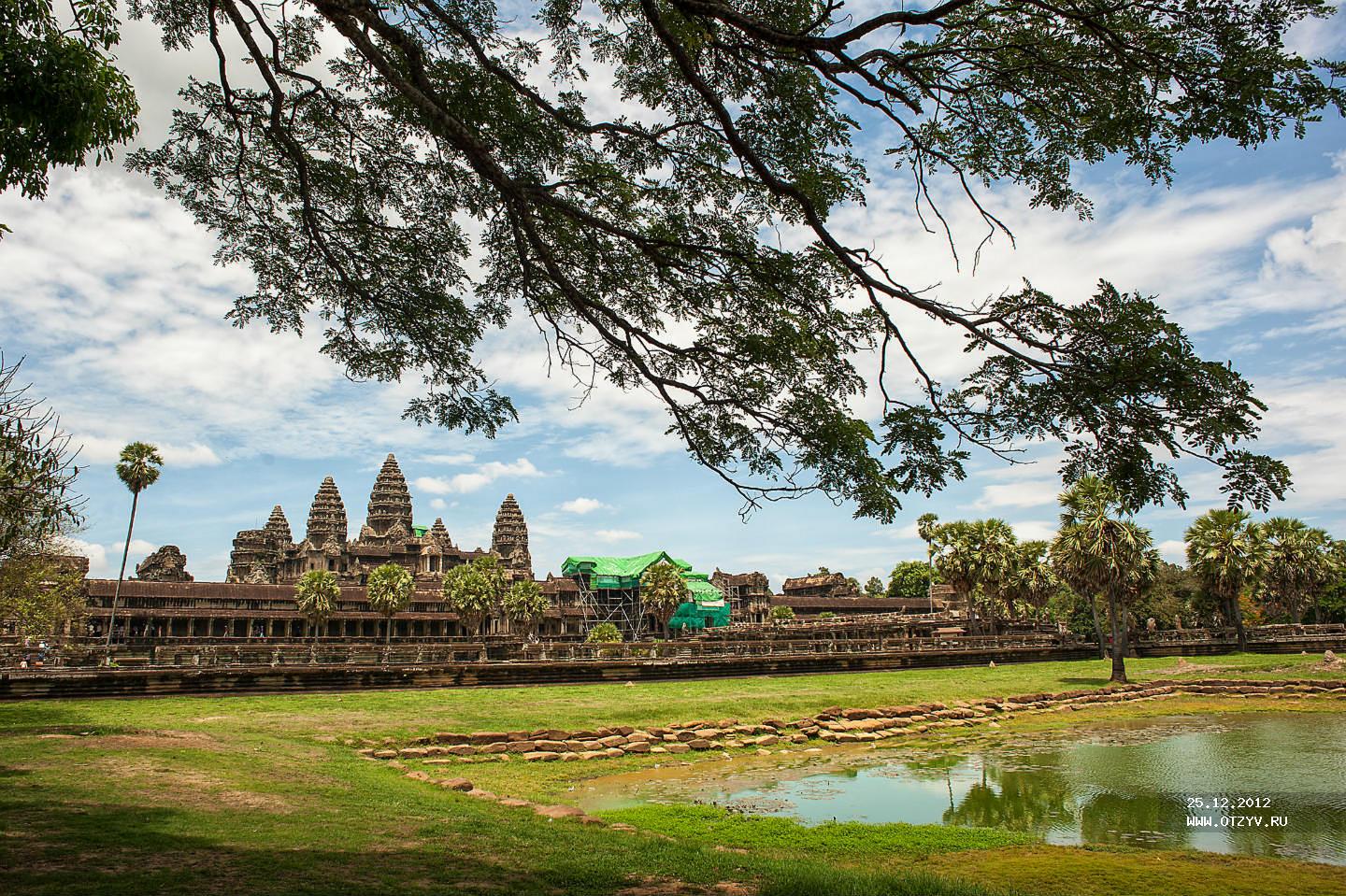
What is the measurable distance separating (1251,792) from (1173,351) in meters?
11.8

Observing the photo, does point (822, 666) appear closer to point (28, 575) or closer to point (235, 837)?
point (28, 575)

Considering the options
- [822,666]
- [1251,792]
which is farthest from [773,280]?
[822,666]

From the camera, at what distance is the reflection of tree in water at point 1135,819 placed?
10969 millimetres

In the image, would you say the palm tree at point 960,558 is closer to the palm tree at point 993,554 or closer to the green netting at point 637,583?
the palm tree at point 993,554

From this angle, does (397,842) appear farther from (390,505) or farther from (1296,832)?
(390,505)

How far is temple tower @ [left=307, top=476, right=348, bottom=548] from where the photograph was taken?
97.3 meters

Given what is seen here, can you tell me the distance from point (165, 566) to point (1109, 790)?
9372 centimetres

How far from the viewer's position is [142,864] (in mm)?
6770

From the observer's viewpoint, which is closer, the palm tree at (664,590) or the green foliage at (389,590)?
the green foliage at (389,590)

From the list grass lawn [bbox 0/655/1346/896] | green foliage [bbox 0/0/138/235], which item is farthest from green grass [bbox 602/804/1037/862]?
green foliage [bbox 0/0/138/235]

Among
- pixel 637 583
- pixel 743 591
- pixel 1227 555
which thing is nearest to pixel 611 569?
pixel 637 583

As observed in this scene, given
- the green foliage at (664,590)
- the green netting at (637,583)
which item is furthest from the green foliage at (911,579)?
the green foliage at (664,590)

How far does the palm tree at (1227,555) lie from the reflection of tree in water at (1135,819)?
1565 inches

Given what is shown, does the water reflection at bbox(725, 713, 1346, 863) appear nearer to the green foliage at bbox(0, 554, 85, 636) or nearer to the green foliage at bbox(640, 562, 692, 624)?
the green foliage at bbox(0, 554, 85, 636)
